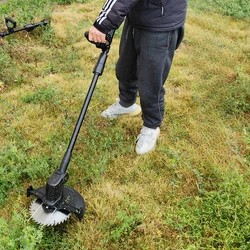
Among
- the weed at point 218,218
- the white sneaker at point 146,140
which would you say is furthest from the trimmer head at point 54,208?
the white sneaker at point 146,140

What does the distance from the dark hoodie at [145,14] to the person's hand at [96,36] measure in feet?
0.09

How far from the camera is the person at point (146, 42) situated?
2229mm

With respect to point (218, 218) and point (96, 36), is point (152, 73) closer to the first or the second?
point (96, 36)

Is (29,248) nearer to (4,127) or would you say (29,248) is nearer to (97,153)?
(97,153)

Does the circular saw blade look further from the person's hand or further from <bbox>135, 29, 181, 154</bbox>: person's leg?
the person's hand

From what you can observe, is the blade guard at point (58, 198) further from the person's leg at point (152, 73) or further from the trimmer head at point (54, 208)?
the person's leg at point (152, 73)

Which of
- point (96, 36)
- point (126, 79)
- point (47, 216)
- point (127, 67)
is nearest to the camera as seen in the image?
point (47, 216)

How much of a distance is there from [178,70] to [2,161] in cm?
262

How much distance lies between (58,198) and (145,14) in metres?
1.43

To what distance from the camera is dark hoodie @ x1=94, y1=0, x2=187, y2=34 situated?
2.15m

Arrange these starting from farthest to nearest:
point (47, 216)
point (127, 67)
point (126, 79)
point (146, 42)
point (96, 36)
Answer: point (126, 79) → point (127, 67) → point (146, 42) → point (96, 36) → point (47, 216)

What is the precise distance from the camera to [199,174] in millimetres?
2631

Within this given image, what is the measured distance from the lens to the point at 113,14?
2168 millimetres

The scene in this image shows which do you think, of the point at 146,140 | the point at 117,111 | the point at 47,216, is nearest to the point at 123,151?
the point at 146,140
